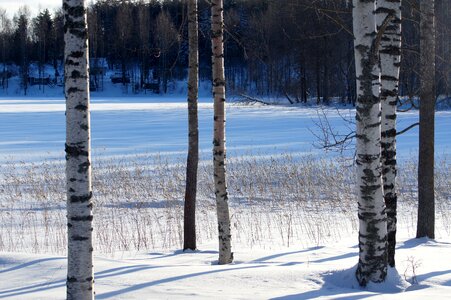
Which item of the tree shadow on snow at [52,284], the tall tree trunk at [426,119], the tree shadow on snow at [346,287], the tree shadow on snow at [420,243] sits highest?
the tall tree trunk at [426,119]

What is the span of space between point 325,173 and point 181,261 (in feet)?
24.3

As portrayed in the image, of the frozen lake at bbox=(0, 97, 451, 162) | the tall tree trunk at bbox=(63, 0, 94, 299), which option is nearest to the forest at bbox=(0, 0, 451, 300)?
the tall tree trunk at bbox=(63, 0, 94, 299)

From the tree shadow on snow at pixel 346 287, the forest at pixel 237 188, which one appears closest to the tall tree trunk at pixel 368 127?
the forest at pixel 237 188

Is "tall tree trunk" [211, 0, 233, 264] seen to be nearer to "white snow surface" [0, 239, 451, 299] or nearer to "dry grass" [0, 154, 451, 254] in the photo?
"white snow surface" [0, 239, 451, 299]

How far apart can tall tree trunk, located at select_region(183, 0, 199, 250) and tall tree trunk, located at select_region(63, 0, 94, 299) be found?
4.35m

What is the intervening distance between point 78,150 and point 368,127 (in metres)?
2.61

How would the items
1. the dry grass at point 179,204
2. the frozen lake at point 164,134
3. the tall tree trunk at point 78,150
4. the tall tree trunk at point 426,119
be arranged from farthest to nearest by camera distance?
the frozen lake at point 164,134 → the dry grass at point 179,204 → the tall tree trunk at point 426,119 → the tall tree trunk at point 78,150

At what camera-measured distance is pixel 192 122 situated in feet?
28.4

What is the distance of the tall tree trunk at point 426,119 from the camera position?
8578 millimetres

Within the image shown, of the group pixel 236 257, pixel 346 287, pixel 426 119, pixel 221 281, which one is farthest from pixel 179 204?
pixel 346 287

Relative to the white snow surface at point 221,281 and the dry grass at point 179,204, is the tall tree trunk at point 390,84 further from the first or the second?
the dry grass at point 179,204

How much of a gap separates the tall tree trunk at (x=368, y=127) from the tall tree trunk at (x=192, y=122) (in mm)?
3308

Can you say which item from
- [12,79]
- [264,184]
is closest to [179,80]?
[12,79]

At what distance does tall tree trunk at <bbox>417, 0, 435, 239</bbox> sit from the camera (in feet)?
28.1
